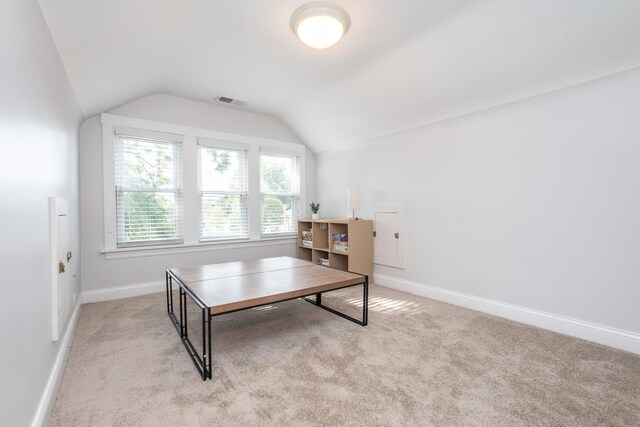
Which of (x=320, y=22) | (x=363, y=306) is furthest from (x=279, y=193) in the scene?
(x=320, y=22)

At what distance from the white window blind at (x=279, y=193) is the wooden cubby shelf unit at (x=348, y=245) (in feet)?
0.93

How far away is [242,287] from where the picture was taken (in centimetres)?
233

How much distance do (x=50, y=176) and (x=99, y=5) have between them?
109cm

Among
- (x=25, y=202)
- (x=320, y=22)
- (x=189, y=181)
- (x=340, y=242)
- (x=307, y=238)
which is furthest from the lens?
(x=307, y=238)

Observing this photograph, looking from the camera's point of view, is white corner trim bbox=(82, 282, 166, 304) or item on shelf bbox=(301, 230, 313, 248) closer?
white corner trim bbox=(82, 282, 166, 304)

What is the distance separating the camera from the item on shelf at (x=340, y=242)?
4156 mm

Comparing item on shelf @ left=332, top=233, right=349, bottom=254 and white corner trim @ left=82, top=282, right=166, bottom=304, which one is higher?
item on shelf @ left=332, top=233, right=349, bottom=254

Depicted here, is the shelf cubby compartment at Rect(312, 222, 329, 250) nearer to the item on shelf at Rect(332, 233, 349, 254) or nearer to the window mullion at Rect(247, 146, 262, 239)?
the item on shelf at Rect(332, 233, 349, 254)

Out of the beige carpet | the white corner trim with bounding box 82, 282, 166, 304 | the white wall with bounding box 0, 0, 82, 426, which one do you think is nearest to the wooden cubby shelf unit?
the beige carpet

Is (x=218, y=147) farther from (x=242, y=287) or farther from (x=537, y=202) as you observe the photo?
(x=537, y=202)

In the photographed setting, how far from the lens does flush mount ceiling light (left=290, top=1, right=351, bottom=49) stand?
6.89 ft

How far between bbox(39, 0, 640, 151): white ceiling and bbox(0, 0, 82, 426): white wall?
47 centimetres

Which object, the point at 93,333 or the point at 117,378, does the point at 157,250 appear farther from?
the point at 117,378

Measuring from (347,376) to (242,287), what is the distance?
1008 mm
